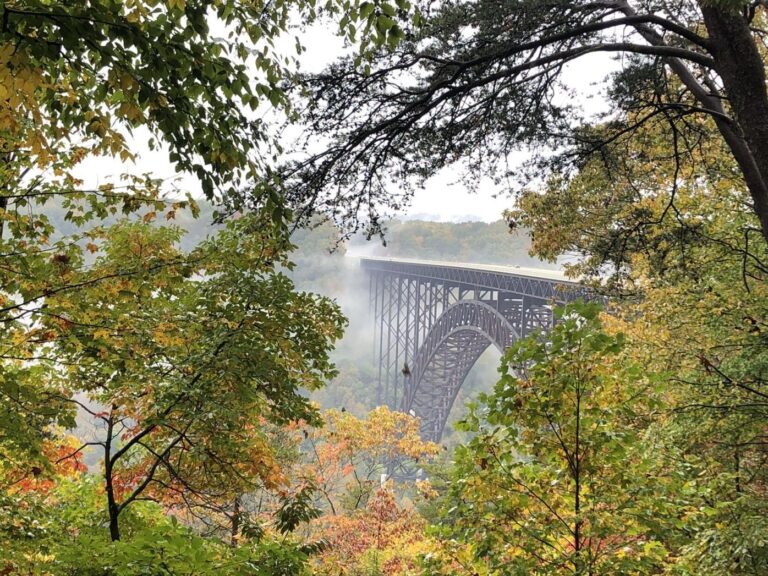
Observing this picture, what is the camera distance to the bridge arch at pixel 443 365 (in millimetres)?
33969

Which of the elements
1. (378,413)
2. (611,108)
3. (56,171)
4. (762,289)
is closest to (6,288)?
(56,171)

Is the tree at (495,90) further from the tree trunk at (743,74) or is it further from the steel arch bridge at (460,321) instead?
the steel arch bridge at (460,321)

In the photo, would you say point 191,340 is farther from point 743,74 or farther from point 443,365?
point 443,365

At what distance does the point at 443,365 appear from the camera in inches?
1533

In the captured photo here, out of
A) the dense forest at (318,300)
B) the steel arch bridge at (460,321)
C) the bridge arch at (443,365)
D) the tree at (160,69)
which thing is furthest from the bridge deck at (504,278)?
the tree at (160,69)

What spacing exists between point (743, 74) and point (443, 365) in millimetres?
35991

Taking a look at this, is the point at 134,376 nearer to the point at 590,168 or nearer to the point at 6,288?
the point at 6,288

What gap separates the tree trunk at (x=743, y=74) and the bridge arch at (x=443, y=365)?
1085 inches

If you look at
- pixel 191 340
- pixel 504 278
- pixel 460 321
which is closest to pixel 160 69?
pixel 191 340

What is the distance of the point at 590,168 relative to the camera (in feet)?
26.0

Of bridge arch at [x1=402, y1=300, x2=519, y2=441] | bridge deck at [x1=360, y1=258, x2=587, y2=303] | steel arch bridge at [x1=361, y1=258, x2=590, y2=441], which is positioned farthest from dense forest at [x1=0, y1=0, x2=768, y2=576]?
bridge arch at [x1=402, y1=300, x2=519, y2=441]

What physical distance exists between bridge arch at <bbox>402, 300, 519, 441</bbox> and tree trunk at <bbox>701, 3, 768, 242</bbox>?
90.4ft

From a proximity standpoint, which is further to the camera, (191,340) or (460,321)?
(460,321)

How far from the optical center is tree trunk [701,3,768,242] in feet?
12.0
